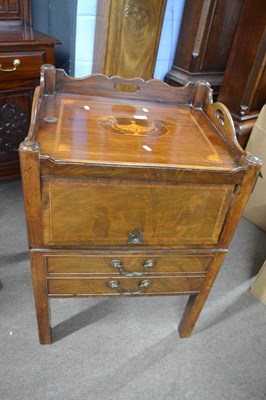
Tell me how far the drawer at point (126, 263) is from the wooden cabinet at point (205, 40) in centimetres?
105

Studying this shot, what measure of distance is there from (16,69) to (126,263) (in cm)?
109

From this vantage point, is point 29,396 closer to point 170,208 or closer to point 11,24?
point 170,208

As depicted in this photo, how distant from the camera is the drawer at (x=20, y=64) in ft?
4.97

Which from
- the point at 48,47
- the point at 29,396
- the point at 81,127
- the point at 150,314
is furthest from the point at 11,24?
the point at 29,396

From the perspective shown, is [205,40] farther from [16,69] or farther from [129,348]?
[129,348]

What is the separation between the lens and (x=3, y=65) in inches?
59.7

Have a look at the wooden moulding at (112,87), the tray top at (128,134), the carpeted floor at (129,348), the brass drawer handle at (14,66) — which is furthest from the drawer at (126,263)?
the brass drawer handle at (14,66)

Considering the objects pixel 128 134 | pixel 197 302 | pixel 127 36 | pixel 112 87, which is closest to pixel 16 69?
pixel 127 36

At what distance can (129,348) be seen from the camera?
4.19ft

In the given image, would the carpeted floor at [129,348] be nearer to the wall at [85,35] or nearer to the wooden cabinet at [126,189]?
the wooden cabinet at [126,189]

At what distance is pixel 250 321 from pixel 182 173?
0.92 meters

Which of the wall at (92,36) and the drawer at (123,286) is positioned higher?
the wall at (92,36)

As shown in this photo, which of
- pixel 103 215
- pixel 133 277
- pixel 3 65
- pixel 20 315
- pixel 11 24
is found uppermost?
pixel 11 24

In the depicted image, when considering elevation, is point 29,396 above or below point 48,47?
below
